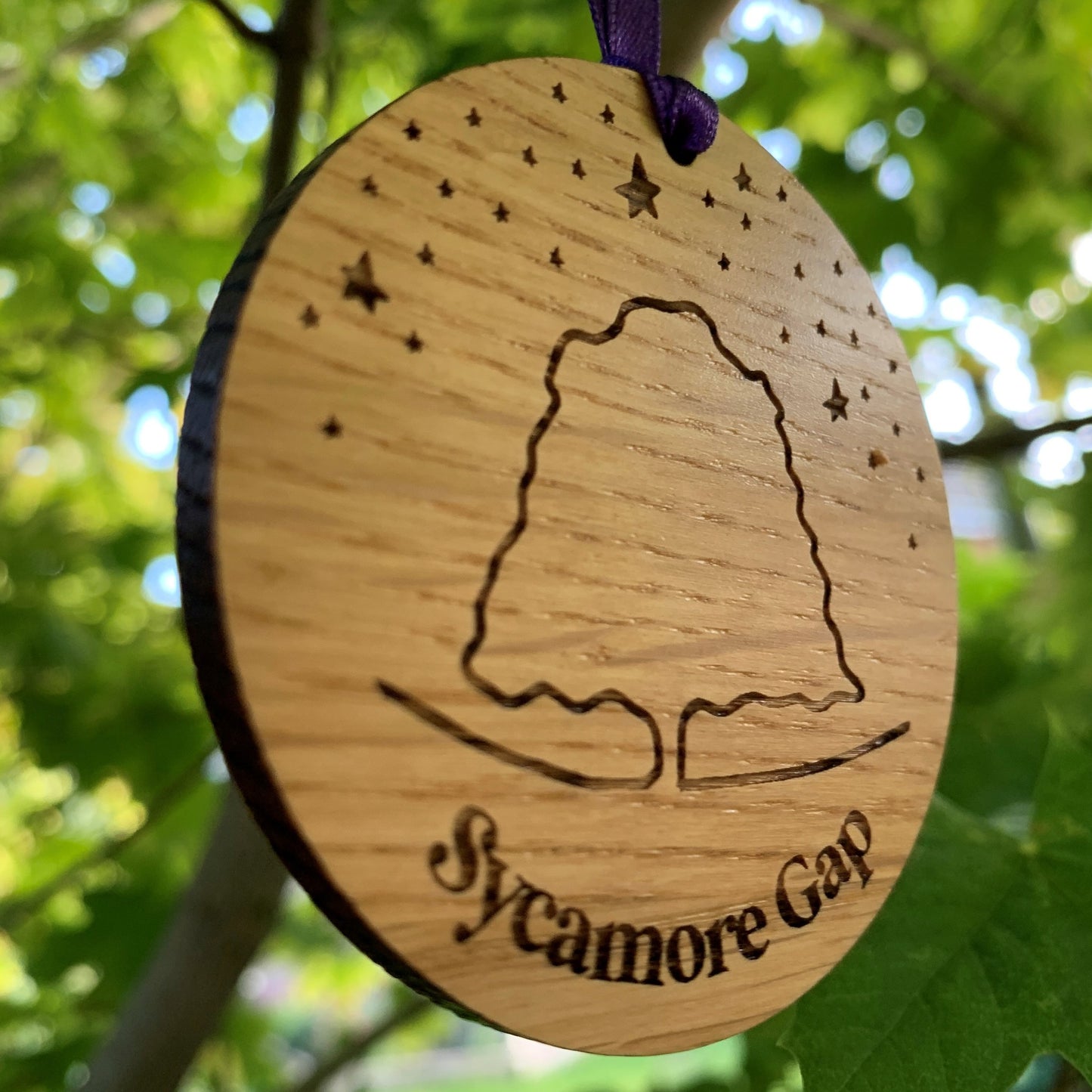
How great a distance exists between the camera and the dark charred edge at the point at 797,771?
0.30m

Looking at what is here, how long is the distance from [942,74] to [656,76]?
27.8 inches

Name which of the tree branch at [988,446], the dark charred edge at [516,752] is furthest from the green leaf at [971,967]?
the tree branch at [988,446]

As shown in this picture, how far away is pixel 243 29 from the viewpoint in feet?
1.72

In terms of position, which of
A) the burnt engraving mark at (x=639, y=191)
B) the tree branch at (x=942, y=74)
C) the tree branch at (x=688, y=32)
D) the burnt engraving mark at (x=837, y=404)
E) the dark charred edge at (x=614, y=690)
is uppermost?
the tree branch at (x=942, y=74)

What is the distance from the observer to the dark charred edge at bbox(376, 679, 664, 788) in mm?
246

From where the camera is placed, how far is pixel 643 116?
0.34 m

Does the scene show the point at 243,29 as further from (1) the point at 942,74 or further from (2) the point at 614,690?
(1) the point at 942,74

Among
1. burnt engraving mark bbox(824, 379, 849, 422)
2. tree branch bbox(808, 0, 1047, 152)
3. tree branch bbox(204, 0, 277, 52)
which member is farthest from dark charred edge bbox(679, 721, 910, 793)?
tree branch bbox(808, 0, 1047, 152)

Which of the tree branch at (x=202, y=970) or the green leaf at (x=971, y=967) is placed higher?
the green leaf at (x=971, y=967)

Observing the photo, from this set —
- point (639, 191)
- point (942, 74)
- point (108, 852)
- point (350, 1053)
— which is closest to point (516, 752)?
point (639, 191)

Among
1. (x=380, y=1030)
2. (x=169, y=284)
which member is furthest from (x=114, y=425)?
(x=380, y=1030)

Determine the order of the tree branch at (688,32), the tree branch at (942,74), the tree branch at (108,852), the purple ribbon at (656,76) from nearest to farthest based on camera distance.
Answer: the purple ribbon at (656,76), the tree branch at (688,32), the tree branch at (108,852), the tree branch at (942,74)

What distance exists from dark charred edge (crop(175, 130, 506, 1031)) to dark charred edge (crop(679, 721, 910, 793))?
96 millimetres

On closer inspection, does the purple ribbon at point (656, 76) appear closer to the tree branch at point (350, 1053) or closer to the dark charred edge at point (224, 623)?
the dark charred edge at point (224, 623)
